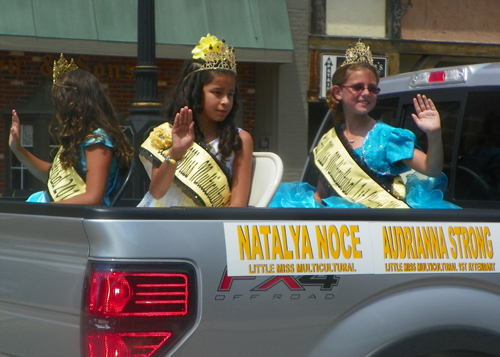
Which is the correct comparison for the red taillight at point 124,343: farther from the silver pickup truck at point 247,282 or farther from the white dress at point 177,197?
the white dress at point 177,197

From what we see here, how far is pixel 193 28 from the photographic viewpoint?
1160 cm

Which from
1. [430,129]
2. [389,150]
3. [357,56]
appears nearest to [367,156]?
[389,150]

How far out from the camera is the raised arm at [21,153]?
3949mm

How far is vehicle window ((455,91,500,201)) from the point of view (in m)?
4.10

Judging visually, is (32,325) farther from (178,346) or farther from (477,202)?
(477,202)

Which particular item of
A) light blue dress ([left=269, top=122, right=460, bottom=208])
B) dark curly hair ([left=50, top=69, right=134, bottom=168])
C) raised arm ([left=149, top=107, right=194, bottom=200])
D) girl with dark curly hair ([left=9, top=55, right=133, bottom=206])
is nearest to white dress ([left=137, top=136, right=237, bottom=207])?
raised arm ([left=149, top=107, right=194, bottom=200])

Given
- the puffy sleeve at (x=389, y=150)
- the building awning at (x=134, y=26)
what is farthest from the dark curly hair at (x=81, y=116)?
the building awning at (x=134, y=26)

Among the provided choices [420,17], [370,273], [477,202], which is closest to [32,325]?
[370,273]

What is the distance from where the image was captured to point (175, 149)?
280 centimetres

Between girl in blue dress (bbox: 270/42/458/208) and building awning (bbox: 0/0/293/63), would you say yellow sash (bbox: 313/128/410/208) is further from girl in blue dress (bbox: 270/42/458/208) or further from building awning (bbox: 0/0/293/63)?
building awning (bbox: 0/0/293/63)

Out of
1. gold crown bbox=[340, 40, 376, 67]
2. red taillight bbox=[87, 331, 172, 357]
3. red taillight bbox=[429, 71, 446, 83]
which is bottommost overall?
red taillight bbox=[87, 331, 172, 357]

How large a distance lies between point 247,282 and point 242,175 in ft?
3.52

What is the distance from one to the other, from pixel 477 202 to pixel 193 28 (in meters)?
8.31

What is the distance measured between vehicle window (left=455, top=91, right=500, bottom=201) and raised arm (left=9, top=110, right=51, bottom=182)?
245 cm
